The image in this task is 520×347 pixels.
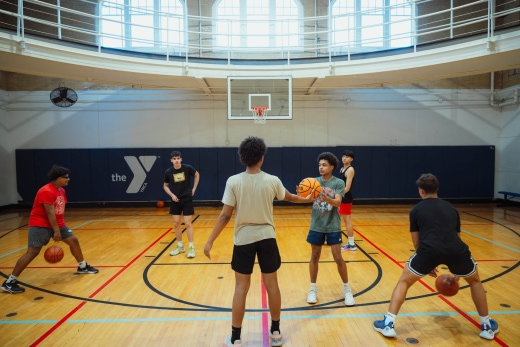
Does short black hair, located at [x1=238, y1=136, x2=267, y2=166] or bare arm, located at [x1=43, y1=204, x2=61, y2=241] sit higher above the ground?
short black hair, located at [x1=238, y1=136, x2=267, y2=166]

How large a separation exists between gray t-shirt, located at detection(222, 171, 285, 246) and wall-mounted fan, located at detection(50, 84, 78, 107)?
427 inches

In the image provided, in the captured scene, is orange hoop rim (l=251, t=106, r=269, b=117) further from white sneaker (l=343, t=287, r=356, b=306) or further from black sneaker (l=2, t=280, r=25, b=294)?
black sneaker (l=2, t=280, r=25, b=294)

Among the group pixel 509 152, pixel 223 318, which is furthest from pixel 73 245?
pixel 509 152

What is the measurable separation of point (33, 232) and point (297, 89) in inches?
Answer: 371

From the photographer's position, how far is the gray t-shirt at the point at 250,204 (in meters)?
2.85

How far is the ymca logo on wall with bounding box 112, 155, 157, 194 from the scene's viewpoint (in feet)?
41.2

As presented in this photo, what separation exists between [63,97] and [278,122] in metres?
7.33

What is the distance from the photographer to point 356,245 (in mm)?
6941

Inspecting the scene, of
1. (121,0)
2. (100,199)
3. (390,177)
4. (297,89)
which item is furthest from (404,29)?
(100,199)

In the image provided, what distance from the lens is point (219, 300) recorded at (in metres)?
4.27

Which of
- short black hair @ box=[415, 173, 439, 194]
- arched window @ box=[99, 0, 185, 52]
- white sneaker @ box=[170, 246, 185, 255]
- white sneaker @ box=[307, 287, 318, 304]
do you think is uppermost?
arched window @ box=[99, 0, 185, 52]

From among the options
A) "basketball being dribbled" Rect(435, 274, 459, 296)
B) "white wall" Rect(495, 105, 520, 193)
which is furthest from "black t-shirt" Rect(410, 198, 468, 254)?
"white wall" Rect(495, 105, 520, 193)

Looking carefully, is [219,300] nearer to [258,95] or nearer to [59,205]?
[59,205]

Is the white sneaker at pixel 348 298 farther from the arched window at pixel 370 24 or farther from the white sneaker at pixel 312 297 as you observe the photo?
the arched window at pixel 370 24
